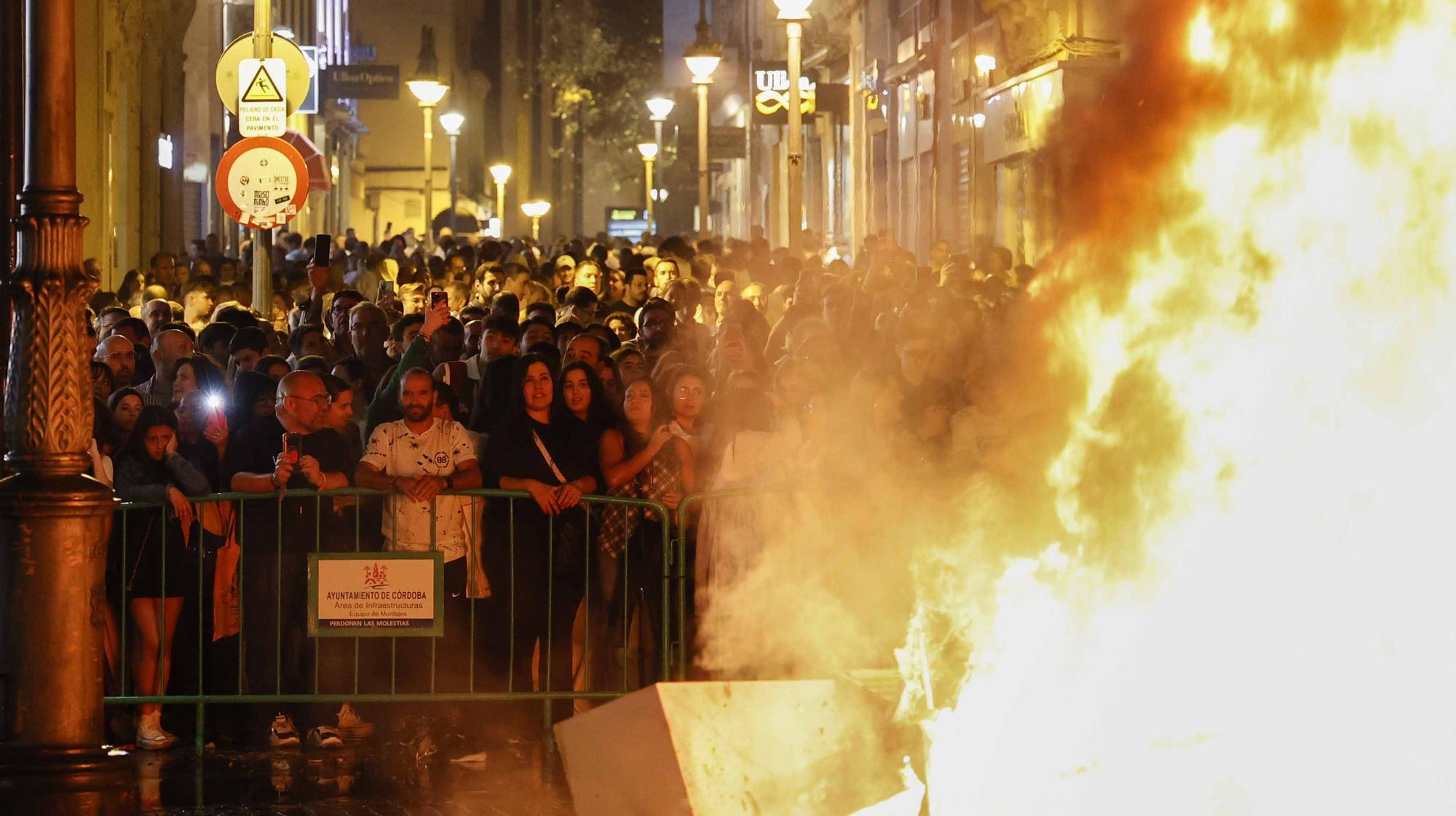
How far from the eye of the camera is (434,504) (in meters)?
9.60

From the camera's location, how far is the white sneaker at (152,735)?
31.5 feet

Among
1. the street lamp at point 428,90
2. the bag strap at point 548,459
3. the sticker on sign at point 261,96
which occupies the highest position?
the street lamp at point 428,90

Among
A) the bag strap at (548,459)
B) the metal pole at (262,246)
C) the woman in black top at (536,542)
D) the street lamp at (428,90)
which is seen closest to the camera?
the woman in black top at (536,542)

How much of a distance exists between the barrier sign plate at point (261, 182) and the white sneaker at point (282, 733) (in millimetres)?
6408

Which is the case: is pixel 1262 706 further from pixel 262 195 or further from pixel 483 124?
pixel 483 124

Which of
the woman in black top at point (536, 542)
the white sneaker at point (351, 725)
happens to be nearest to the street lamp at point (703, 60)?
the woman in black top at point (536, 542)

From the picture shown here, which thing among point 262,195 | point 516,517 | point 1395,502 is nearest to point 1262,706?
point 1395,502

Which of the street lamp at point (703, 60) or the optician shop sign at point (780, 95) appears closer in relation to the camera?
the optician shop sign at point (780, 95)

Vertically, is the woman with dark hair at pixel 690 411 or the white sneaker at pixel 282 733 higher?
the woman with dark hair at pixel 690 411

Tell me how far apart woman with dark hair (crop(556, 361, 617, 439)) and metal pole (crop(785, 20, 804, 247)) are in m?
12.6

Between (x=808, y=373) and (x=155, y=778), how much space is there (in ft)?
11.7

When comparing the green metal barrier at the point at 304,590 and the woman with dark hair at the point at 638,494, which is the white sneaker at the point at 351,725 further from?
the woman with dark hair at the point at 638,494

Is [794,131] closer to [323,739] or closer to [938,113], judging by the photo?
[938,113]

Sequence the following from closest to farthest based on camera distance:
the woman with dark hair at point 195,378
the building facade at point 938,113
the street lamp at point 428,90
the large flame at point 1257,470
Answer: the large flame at point 1257,470
the woman with dark hair at point 195,378
the building facade at point 938,113
the street lamp at point 428,90
